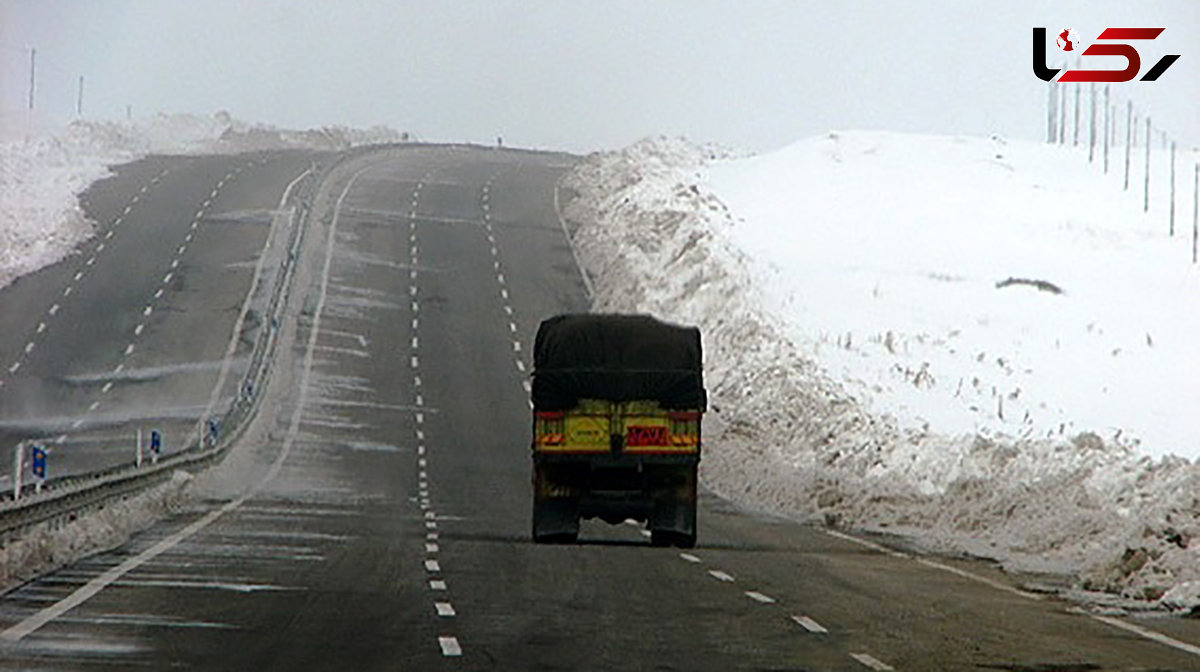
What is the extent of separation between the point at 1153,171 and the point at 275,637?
4160 inches

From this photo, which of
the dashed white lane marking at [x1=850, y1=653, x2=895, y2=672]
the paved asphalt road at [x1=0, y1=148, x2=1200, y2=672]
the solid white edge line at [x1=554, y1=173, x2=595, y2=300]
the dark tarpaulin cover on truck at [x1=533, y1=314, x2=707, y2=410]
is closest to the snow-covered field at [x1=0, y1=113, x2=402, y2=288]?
the solid white edge line at [x1=554, y1=173, x2=595, y2=300]

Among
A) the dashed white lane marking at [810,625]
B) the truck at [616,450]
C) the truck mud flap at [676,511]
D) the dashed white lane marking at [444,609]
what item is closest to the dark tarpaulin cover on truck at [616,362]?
the truck at [616,450]

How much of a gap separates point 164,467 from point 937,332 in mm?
34941

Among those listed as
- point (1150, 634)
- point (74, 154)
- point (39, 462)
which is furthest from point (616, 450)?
point (74, 154)

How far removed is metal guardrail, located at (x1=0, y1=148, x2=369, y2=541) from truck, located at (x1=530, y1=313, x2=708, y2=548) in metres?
5.95

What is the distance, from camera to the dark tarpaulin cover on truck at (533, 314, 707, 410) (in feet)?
103

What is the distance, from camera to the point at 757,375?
61000 mm

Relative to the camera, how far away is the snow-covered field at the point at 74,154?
87125 millimetres

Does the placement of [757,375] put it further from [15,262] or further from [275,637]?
[275,637]

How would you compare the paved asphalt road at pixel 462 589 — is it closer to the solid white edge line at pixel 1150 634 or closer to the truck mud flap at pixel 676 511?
the solid white edge line at pixel 1150 634

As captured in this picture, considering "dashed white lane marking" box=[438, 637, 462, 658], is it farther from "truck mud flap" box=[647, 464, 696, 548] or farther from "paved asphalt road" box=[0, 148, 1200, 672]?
"truck mud flap" box=[647, 464, 696, 548]

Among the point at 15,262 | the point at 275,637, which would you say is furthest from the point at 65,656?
the point at 15,262

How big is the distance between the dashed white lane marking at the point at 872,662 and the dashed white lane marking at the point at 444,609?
165 inches

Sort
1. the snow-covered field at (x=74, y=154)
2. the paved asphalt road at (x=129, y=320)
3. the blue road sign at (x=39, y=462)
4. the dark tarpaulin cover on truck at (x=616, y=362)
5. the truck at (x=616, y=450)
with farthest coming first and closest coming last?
the snow-covered field at (x=74, y=154) → the paved asphalt road at (x=129, y=320) → the dark tarpaulin cover on truck at (x=616, y=362) → the truck at (x=616, y=450) → the blue road sign at (x=39, y=462)
